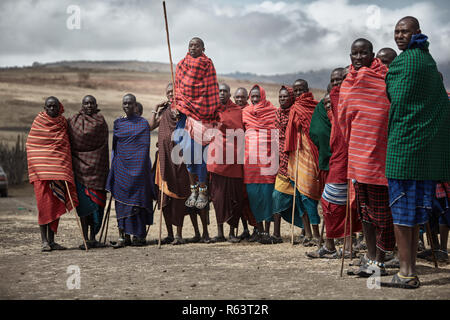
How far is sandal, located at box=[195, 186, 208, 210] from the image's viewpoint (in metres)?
8.98

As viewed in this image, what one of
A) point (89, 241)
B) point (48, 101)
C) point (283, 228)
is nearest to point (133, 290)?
point (89, 241)

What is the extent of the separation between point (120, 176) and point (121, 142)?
1.88 feet

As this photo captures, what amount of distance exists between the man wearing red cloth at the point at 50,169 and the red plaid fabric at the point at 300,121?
11.4 ft

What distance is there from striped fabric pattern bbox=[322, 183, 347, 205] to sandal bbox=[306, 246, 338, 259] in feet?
2.63

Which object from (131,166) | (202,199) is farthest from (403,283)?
(131,166)

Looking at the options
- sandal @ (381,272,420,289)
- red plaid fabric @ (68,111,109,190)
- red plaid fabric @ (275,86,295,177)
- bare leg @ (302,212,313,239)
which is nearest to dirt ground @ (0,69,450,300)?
sandal @ (381,272,420,289)

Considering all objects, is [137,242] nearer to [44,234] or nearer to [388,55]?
[44,234]

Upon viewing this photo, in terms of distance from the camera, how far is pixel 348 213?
7.14m

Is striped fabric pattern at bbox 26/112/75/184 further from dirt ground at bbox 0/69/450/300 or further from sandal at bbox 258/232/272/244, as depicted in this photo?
sandal at bbox 258/232/272/244

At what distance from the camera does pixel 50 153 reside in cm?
898

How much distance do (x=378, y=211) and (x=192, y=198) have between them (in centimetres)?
356

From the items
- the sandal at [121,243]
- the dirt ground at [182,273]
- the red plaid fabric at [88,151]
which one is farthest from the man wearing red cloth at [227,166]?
the red plaid fabric at [88,151]
